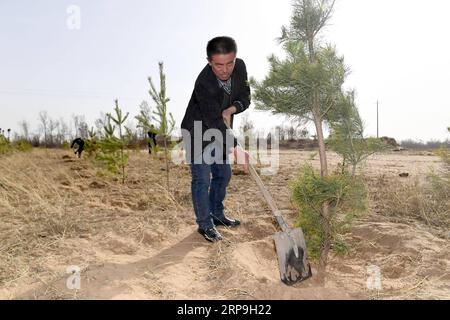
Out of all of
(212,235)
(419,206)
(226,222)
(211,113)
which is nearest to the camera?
(211,113)

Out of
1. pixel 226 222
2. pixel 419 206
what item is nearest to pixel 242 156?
pixel 226 222

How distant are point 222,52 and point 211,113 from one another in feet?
1.91

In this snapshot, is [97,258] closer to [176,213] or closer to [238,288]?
[238,288]

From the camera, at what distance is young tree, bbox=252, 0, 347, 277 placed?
9.64 ft

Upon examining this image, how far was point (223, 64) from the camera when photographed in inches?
129

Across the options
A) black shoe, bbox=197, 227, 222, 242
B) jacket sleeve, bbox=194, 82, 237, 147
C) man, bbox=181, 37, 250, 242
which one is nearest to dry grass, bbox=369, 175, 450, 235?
black shoe, bbox=197, 227, 222, 242

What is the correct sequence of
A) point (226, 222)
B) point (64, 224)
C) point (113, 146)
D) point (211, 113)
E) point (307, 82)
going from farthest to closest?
point (113, 146)
point (226, 222)
point (64, 224)
point (211, 113)
point (307, 82)

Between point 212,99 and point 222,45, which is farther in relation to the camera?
point 212,99

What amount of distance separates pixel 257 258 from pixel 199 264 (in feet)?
1.82

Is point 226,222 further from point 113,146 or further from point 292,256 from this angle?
point 113,146

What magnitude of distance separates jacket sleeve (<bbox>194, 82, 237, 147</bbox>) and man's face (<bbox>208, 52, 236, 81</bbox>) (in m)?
0.20

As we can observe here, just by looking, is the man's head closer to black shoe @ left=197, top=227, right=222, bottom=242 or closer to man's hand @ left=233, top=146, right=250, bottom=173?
man's hand @ left=233, top=146, right=250, bottom=173
